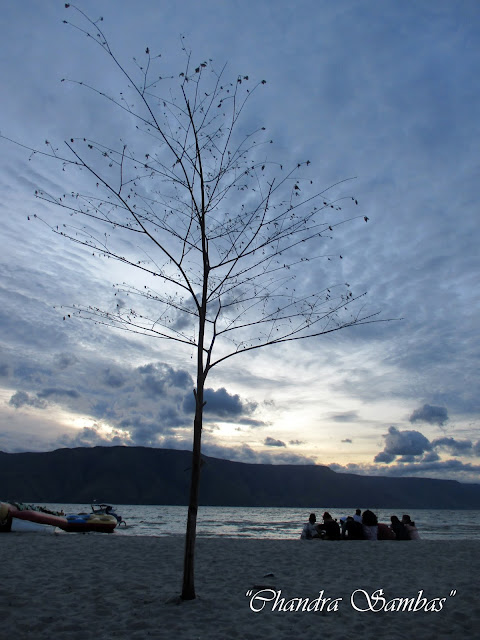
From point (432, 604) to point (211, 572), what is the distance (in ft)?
16.2

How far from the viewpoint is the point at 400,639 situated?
6.12 m

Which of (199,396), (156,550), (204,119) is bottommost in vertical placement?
(156,550)

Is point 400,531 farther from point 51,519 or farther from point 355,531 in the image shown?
point 51,519

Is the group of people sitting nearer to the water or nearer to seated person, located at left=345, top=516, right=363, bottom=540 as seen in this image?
seated person, located at left=345, top=516, right=363, bottom=540

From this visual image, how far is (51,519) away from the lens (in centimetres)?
2477

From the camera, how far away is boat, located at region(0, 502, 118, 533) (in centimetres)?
2186

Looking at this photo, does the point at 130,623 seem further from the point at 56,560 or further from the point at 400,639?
the point at 56,560

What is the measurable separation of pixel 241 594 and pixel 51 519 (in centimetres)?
2030

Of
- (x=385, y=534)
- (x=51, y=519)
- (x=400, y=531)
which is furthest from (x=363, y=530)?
(x=51, y=519)

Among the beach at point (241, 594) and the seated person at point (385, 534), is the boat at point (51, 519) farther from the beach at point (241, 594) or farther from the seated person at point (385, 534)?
the seated person at point (385, 534)

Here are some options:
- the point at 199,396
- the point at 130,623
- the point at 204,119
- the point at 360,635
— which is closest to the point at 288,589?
the point at 360,635

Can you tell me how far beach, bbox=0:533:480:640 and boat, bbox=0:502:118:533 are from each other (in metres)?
9.43

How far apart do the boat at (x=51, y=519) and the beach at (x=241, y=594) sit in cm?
943

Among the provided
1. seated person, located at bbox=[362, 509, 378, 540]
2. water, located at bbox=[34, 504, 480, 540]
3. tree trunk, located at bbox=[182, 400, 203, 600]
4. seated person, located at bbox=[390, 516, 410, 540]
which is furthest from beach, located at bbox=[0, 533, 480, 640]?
water, located at bbox=[34, 504, 480, 540]
